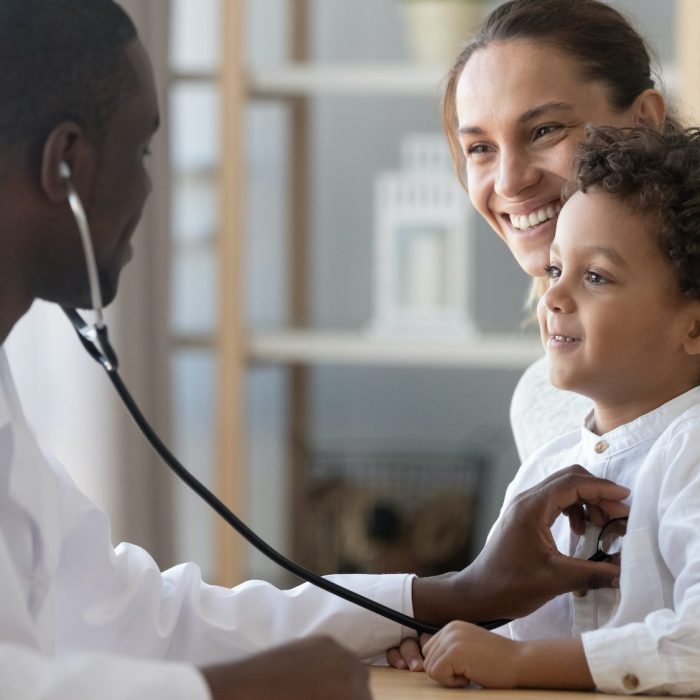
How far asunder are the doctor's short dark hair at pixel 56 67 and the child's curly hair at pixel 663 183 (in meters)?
0.46

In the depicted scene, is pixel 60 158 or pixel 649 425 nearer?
pixel 60 158

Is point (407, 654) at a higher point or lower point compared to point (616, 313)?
lower

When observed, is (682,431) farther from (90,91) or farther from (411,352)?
(411,352)

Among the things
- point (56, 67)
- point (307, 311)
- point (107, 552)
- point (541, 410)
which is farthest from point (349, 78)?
point (56, 67)

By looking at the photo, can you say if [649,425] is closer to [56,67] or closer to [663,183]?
[663,183]

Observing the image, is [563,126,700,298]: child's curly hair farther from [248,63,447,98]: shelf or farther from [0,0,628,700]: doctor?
[248,63,447,98]: shelf

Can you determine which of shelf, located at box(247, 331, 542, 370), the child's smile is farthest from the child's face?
shelf, located at box(247, 331, 542, 370)

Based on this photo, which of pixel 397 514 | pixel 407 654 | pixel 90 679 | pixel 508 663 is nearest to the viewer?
pixel 90 679

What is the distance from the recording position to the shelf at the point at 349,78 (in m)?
2.84

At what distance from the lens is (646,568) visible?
1.03 meters

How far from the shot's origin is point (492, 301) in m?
3.44

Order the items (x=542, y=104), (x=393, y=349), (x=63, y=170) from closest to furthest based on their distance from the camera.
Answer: (x=63, y=170), (x=542, y=104), (x=393, y=349)

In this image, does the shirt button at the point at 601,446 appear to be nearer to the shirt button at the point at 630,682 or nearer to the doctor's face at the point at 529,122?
the shirt button at the point at 630,682

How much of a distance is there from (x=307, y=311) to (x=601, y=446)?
2.34m
